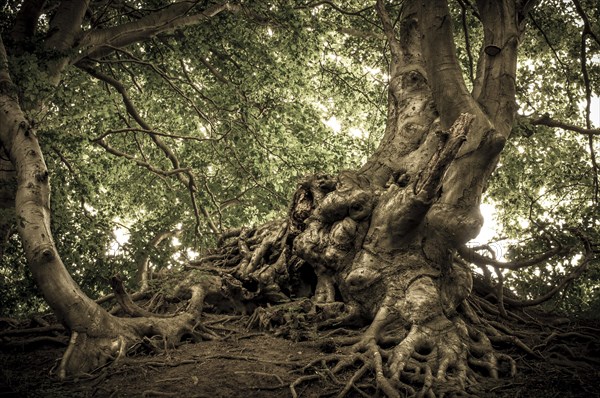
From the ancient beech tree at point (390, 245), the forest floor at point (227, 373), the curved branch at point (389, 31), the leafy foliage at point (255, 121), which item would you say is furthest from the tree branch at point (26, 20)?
the curved branch at point (389, 31)

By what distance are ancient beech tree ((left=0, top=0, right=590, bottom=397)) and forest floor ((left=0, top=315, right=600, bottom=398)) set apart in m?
0.28

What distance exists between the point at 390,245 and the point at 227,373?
242 cm

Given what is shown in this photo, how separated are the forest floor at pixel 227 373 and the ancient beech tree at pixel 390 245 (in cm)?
28

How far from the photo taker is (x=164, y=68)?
10.9 m

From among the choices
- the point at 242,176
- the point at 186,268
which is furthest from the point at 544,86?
the point at 186,268

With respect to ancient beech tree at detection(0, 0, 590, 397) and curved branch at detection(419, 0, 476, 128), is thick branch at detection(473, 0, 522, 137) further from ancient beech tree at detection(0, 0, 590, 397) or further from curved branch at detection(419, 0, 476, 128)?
curved branch at detection(419, 0, 476, 128)

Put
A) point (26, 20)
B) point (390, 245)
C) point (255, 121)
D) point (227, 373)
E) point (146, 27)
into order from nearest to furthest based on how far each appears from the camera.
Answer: point (227, 373)
point (390, 245)
point (26, 20)
point (146, 27)
point (255, 121)

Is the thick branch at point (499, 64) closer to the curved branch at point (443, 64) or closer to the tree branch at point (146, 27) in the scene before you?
the curved branch at point (443, 64)

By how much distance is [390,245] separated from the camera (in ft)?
18.0

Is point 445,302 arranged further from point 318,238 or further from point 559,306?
point 559,306

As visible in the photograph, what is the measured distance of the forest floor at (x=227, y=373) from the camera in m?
3.96

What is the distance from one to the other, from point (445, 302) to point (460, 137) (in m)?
2.05

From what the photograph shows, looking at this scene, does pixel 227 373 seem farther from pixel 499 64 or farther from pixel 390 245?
pixel 499 64

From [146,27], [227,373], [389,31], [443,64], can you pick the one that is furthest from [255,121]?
[227,373]
